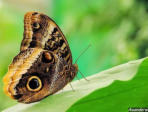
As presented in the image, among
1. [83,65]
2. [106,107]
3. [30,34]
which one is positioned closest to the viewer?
[106,107]

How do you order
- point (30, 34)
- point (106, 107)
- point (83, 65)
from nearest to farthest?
1. point (106, 107)
2. point (30, 34)
3. point (83, 65)

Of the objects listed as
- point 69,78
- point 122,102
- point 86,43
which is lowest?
point 122,102

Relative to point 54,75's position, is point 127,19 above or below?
above

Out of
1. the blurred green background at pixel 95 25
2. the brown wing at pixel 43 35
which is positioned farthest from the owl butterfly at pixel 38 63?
the blurred green background at pixel 95 25

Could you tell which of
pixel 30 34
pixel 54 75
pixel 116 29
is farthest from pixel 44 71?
pixel 116 29

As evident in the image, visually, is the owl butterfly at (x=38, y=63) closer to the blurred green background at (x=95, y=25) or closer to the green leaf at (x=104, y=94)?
the green leaf at (x=104, y=94)

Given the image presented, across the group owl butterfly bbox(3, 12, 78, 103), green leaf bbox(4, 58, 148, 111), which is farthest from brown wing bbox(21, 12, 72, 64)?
green leaf bbox(4, 58, 148, 111)

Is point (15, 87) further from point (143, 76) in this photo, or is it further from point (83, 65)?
point (143, 76)
